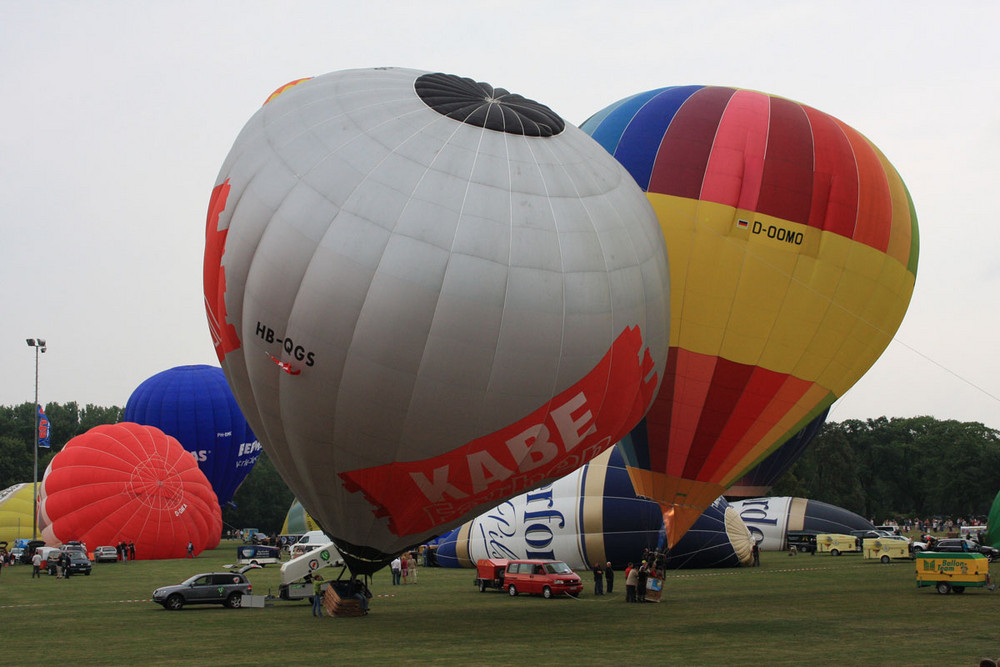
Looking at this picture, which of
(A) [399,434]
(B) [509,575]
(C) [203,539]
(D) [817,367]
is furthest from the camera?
(C) [203,539]

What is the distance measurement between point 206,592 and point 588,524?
11.1 meters

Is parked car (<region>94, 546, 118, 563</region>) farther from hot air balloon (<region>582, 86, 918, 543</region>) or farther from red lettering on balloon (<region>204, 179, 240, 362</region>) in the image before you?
red lettering on balloon (<region>204, 179, 240, 362</region>)

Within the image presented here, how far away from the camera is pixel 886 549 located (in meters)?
37.2

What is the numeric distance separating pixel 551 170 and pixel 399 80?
304 cm

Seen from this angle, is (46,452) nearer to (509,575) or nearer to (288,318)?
(509,575)

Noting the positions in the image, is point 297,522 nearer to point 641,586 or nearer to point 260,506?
point 260,506

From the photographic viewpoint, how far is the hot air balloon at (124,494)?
3703 cm

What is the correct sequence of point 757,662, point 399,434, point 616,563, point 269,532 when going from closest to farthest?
1. point 757,662
2. point 399,434
3. point 616,563
4. point 269,532

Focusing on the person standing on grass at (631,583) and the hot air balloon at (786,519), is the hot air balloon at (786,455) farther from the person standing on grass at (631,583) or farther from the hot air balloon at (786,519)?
the hot air balloon at (786,519)

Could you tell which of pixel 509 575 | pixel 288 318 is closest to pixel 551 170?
pixel 288 318

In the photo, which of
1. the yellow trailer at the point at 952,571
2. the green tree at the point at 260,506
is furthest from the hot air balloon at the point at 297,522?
the yellow trailer at the point at 952,571

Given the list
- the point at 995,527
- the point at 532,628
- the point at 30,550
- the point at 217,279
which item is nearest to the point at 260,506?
the point at 30,550

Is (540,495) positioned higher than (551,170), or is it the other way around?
(551,170)

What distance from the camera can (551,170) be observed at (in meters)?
14.6
